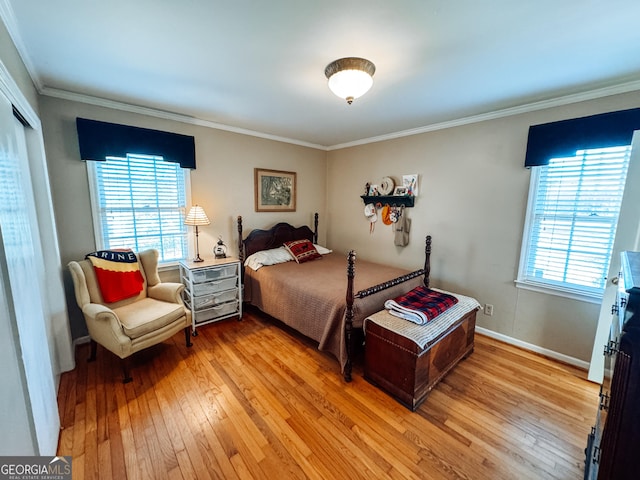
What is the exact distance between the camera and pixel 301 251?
3637mm

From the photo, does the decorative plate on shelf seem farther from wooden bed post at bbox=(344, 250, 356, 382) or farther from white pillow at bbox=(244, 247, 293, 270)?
wooden bed post at bbox=(344, 250, 356, 382)

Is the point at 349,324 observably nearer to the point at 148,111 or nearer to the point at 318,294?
the point at 318,294

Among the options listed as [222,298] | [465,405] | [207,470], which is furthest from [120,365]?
[465,405]

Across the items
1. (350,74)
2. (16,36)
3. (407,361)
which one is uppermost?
(16,36)

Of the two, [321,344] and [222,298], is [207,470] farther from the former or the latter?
[222,298]

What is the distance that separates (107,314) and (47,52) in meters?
1.83

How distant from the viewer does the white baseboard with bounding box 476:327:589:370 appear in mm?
2365

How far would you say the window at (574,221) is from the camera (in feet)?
7.04

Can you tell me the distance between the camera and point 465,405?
1909mm

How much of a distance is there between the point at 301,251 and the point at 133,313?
1995 millimetres

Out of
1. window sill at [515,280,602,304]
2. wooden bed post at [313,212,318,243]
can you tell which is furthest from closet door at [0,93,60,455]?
window sill at [515,280,602,304]

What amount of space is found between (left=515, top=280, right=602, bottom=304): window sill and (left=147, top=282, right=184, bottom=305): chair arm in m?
3.42

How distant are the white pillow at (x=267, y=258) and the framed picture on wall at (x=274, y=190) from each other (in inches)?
26.2

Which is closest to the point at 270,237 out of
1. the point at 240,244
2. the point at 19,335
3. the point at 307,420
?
the point at 240,244
